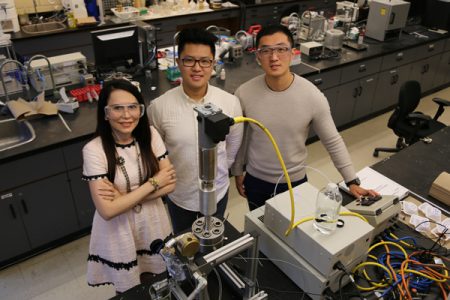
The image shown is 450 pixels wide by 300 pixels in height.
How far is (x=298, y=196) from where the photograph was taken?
1479mm

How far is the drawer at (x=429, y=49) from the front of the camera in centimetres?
445

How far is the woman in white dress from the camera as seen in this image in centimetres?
153

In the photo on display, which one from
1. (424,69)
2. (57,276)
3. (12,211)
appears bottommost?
(57,276)

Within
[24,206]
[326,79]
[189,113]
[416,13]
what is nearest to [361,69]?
[326,79]

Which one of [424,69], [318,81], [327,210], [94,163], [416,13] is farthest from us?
[416,13]

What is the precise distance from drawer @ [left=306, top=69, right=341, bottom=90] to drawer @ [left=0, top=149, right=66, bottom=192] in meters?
2.34

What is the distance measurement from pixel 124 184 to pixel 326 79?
2.67m

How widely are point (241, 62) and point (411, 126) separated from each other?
1707mm

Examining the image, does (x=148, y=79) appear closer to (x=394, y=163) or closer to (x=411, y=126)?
(x=394, y=163)

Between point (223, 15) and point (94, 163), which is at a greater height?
point (94, 163)

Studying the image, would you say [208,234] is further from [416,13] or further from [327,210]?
[416,13]

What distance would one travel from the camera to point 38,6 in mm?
4438

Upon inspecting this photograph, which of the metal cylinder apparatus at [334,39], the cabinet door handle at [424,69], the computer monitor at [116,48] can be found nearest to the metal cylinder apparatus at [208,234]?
the computer monitor at [116,48]

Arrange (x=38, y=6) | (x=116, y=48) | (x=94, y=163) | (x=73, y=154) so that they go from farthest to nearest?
(x=38, y=6)
(x=116, y=48)
(x=73, y=154)
(x=94, y=163)
